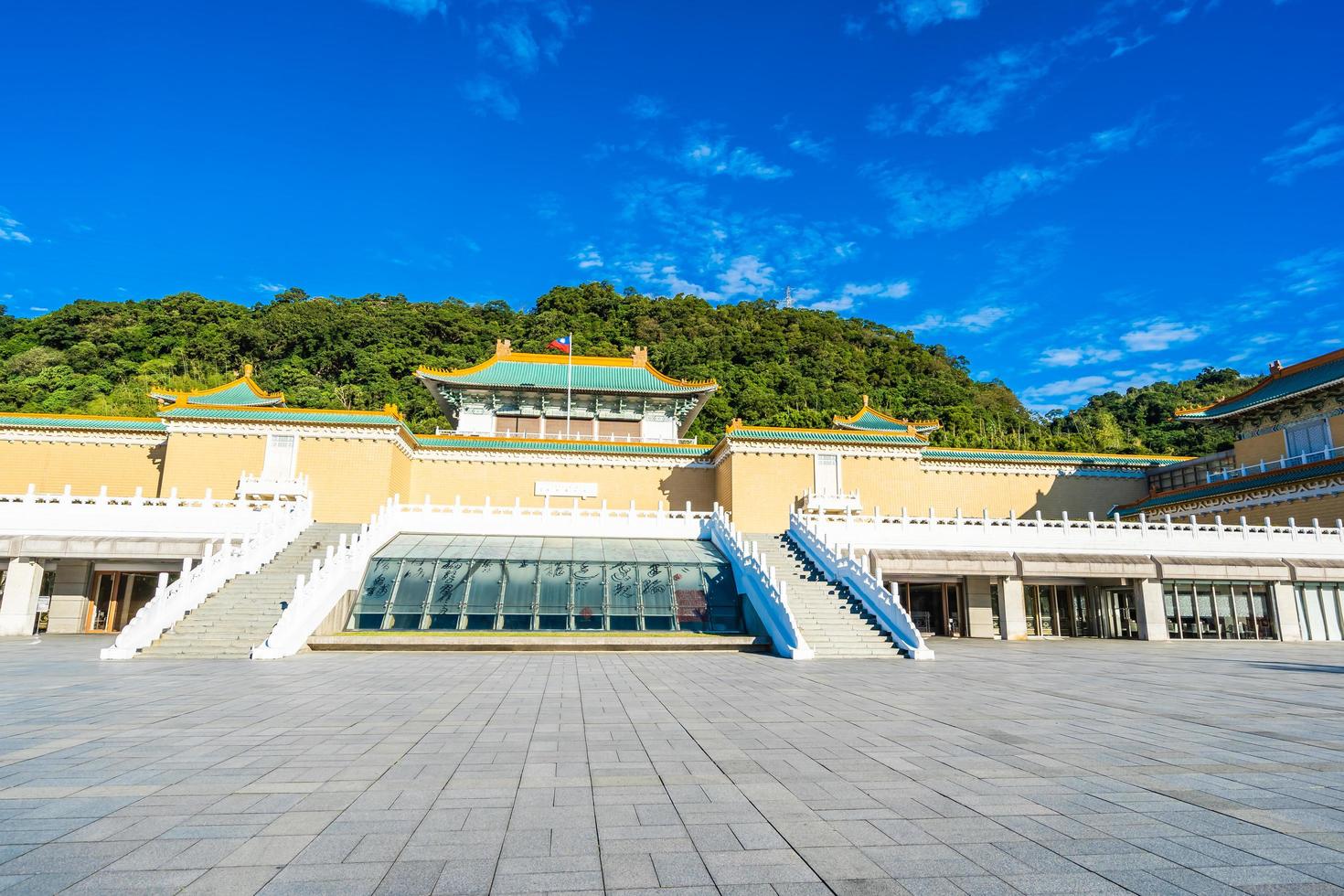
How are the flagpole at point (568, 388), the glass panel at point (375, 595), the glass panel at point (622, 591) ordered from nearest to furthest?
the glass panel at point (375, 595), the glass panel at point (622, 591), the flagpole at point (568, 388)

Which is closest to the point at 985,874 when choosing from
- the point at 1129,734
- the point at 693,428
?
the point at 1129,734

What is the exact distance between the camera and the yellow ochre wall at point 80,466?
30609 mm

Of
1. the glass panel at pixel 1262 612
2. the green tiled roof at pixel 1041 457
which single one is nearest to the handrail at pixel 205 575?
the green tiled roof at pixel 1041 457

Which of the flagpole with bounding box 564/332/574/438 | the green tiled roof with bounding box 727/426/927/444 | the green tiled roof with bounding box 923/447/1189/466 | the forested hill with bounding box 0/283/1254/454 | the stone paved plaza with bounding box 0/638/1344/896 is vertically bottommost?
the stone paved plaza with bounding box 0/638/1344/896

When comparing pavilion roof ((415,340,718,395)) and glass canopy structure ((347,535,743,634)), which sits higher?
pavilion roof ((415,340,718,395))

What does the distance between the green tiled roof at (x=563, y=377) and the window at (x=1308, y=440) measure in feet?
82.9

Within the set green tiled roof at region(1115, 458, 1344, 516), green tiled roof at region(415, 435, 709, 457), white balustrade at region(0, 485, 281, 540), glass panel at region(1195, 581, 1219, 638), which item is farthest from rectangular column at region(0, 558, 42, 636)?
green tiled roof at region(1115, 458, 1344, 516)

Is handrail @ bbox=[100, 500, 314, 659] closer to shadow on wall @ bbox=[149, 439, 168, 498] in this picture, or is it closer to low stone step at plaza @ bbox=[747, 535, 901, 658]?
shadow on wall @ bbox=[149, 439, 168, 498]

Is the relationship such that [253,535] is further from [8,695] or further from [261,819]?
[261,819]

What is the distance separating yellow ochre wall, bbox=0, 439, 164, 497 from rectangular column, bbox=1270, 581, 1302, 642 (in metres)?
43.8

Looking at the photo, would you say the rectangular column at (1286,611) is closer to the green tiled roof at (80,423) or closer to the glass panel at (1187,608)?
the glass panel at (1187,608)

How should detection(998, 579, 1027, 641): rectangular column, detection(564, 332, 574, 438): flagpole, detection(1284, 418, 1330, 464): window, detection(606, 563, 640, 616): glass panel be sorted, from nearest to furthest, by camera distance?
detection(606, 563, 640, 616): glass panel
detection(998, 579, 1027, 641): rectangular column
detection(1284, 418, 1330, 464): window
detection(564, 332, 574, 438): flagpole

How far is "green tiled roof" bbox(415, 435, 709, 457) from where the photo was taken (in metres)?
33.1

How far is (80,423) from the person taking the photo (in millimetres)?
31062
